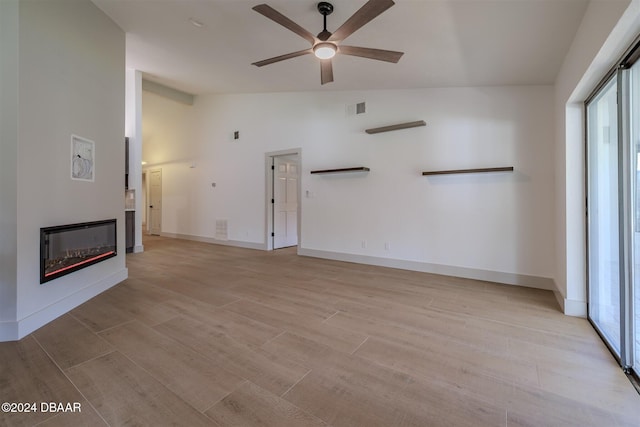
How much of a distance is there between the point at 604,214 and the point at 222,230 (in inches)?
255

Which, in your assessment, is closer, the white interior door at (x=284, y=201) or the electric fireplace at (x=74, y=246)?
the electric fireplace at (x=74, y=246)

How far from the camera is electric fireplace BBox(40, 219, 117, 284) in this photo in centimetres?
246

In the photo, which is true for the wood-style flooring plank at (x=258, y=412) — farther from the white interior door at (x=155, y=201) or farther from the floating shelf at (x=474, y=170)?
the white interior door at (x=155, y=201)

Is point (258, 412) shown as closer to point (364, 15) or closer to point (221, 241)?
point (364, 15)

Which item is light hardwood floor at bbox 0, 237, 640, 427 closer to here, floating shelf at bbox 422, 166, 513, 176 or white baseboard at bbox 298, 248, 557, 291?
white baseboard at bbox 298, 248, 557, 291

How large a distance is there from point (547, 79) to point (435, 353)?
11.4ft

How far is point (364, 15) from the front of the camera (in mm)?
2006

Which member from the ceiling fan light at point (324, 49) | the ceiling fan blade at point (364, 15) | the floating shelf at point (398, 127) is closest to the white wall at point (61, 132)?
the ceiling fan light at point (324, 49)

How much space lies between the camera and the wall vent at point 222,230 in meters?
6.64

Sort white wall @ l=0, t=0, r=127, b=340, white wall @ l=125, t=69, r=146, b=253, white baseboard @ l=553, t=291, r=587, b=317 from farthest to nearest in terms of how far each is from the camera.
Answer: white wall @ l=125, t=69, r=146, b=253, white baseboard @ l=553, t=291, r=587, b=317, white wall @ l=0, t=0, r=127, b=340

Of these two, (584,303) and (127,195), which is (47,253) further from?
(584,303)

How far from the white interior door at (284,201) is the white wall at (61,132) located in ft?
9.76

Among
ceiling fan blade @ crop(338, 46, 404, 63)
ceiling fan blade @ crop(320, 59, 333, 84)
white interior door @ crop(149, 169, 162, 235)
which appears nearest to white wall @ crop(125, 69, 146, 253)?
white interior door @ crop(149, 169, 162, 235)

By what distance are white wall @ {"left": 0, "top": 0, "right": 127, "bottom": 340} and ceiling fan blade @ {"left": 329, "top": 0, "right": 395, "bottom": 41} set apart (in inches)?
101
